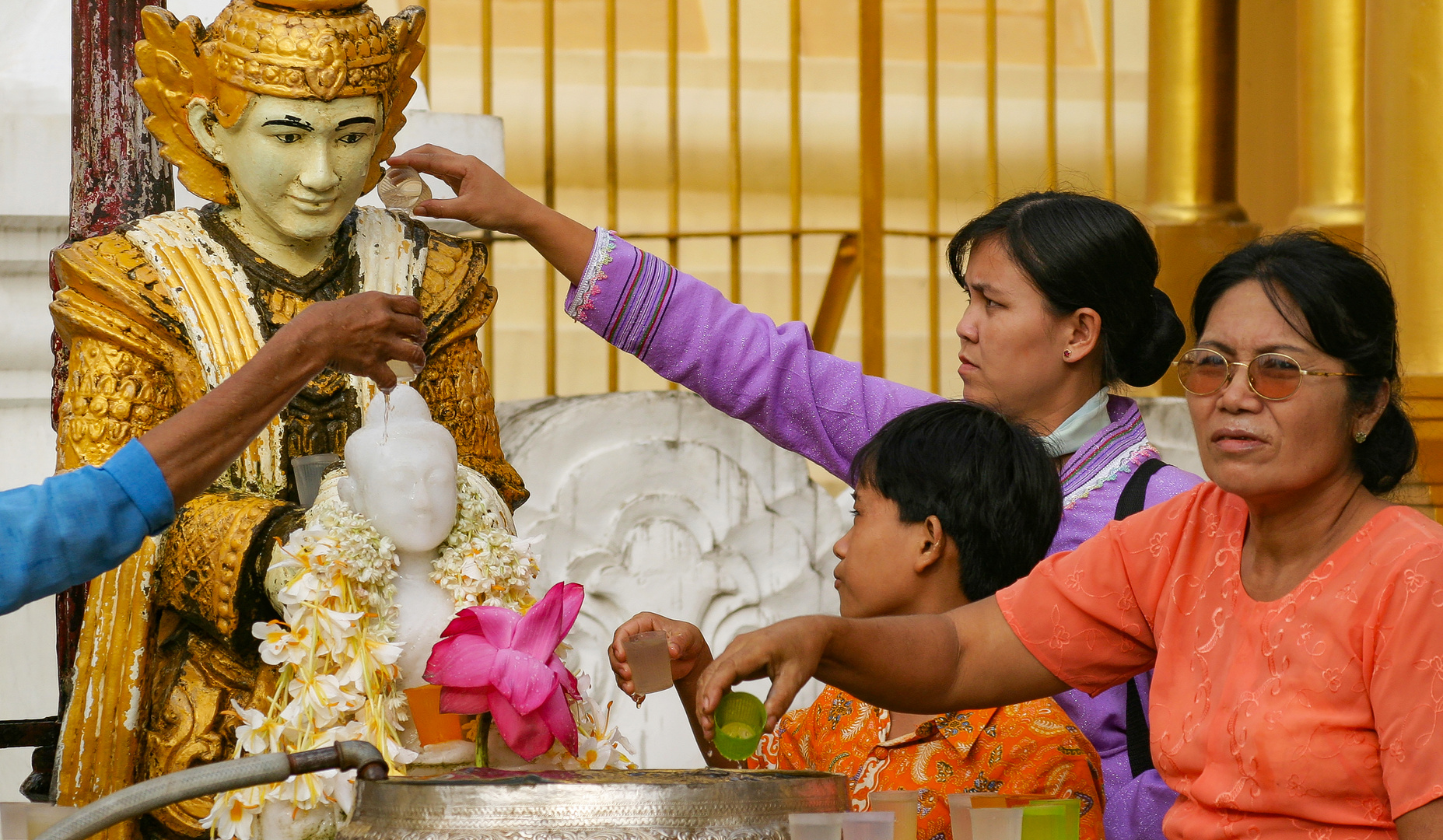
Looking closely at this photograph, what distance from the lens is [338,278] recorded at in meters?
2.40

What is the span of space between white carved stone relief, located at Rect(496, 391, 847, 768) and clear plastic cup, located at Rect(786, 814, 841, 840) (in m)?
2.51

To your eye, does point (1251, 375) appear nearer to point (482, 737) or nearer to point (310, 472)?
point (482, 737)

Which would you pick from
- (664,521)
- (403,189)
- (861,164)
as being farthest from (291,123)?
(861,164)

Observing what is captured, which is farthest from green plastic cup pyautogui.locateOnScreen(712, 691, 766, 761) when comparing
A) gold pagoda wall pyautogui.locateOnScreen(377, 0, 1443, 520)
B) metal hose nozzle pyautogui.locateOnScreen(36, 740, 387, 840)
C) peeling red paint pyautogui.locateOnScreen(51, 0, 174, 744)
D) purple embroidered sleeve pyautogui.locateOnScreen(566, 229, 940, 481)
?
gold pagoda wall pyautogui.locateOnScreen(377, 0, 1443, 520)

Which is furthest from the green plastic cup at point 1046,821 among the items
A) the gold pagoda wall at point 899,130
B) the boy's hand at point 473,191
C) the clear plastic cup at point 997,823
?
the gold pagoda wall at point 899,130

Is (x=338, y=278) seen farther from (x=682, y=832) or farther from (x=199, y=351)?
(x=682, y=832)

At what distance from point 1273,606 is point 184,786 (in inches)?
38.9

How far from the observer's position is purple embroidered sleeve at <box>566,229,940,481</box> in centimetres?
245

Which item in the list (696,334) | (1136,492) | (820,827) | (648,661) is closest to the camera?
(820,827)

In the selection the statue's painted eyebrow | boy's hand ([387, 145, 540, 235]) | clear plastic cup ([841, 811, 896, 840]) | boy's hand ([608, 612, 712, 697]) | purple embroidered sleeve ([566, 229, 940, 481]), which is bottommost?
clear plastic cup ([841, 811, 896, 840])

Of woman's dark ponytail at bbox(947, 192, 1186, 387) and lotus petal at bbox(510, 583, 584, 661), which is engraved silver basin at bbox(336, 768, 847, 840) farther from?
woman's dark ponytail at bbox(947, 192, 1186, 387)

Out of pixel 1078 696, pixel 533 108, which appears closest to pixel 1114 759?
pixel 1078 696

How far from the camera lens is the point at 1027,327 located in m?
2.32

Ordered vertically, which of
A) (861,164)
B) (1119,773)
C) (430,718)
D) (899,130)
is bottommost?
(1119,773)
